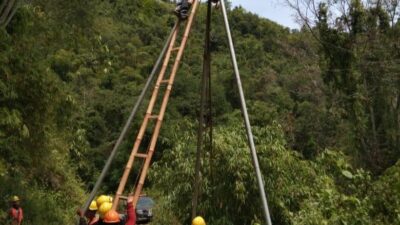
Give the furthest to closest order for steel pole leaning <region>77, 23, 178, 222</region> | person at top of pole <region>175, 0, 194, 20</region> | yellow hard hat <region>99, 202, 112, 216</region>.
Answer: person at top of pole <region>175, 0, 194, 20</region> < steel pole leaning <region>77, 23, 178, 222</region> < yellow hard hat <region>99, 202, 112, 216</region>

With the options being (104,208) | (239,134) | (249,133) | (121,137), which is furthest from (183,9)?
(239,134)

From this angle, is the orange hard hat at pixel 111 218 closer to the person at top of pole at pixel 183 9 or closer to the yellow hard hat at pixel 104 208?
the yellow hard hat at pixel 104 208

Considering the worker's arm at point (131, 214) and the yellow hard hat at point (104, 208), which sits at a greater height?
the worker's arm at point (131, 214)

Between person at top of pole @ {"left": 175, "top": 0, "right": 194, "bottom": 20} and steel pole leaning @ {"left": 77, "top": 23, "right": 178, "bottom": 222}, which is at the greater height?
person at top of pole @ {"left": 175, "top": 0, "right": 194, "bottom": 20}

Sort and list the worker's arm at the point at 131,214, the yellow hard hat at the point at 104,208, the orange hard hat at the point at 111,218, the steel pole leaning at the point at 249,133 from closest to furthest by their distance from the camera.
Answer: the orange hard hat at the point at 111,218
the worker's arm at the point at 131,214
the yellow hard hat at the point at 104,208
the steel pole leaning at the point at 249,133

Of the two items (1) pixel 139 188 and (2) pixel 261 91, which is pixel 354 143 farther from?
(2) pixel 261 91

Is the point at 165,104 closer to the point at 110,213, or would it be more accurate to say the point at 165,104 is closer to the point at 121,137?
the point at 121,137

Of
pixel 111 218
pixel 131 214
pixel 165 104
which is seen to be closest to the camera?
pixel 111 218

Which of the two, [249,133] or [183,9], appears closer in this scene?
[249,133]

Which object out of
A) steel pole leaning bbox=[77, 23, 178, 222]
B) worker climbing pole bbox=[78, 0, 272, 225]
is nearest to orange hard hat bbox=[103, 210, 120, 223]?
worker climbing pole bbox=[78, 0, 272, 225]

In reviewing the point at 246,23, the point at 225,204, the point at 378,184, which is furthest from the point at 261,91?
the point at 378,184

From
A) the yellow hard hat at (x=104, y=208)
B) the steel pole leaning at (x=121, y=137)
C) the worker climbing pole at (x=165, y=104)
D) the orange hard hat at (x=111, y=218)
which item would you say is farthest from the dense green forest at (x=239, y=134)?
the orange hard hat at (x=111, y=218)

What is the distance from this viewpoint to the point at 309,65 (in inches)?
747

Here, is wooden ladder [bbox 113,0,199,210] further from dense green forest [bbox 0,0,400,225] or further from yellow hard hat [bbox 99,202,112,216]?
dense green forest [bbox 0,0,400,225]
